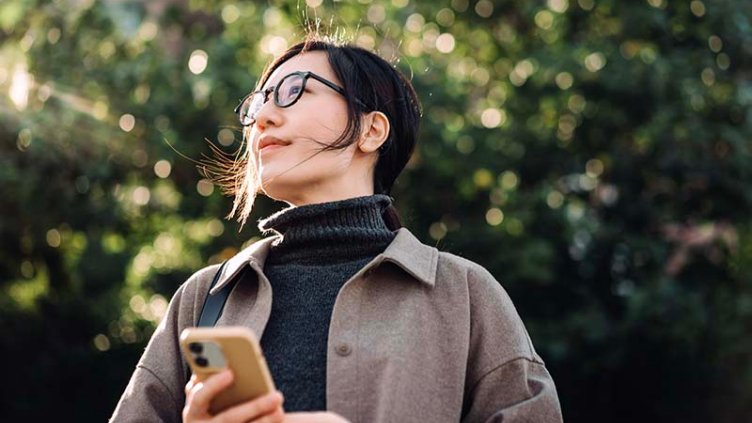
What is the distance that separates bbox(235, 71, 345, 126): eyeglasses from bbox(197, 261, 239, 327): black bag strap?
0.39 metres

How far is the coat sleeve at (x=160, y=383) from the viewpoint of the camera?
240 cm

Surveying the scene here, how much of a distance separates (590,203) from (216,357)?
6.94 m

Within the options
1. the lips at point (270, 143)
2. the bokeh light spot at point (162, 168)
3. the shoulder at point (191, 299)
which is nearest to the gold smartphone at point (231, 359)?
the shoulder at point (191, 299)

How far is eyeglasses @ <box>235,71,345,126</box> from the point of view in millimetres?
2551

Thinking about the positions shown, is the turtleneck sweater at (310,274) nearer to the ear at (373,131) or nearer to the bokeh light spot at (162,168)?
the ear at (373,131)

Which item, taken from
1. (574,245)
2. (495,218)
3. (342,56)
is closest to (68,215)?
(495,218)

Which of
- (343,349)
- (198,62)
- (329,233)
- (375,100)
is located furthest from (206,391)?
(198,62)

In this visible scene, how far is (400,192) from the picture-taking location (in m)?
7.94

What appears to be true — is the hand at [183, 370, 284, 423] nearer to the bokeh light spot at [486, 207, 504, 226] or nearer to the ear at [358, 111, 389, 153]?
the ear at [358, 111, 389, 153]

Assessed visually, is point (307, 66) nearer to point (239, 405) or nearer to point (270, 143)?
point (270, 143)

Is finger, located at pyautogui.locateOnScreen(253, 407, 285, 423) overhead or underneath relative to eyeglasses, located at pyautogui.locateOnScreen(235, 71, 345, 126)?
underneath

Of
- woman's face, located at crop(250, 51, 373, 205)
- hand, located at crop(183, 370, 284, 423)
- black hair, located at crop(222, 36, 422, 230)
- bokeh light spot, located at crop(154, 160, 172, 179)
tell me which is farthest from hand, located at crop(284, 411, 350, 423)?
bokeh light spot, located at crop(154, 160, 172, 179)

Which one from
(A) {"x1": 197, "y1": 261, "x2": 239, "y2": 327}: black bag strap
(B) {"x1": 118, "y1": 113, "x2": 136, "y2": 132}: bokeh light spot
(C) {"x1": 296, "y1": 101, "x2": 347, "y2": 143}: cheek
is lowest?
(A) {"x1": 197, "y1": 261, "x2": 239, "y2": 327}: black bag strap

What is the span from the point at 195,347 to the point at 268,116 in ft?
2.58
